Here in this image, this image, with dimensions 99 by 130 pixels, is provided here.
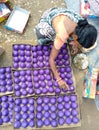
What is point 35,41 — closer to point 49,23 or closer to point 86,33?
point 49,23

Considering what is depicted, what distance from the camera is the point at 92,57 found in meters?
2.80

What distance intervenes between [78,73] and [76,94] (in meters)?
0.35

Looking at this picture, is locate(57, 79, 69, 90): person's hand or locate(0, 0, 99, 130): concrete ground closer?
locate(57, 79, 69, 90): person's hand

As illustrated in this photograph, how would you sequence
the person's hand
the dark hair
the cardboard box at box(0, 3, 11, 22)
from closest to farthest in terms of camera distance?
the dark hair < the person's hand < the cardboard box at box(0, 3, 11, 22)

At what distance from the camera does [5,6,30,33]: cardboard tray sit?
2.76 m

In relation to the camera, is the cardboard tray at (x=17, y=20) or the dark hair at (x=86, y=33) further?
the cardboard tray at (x=17, y=20)

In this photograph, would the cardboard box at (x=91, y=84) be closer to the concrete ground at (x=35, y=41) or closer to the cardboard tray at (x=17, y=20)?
the concrete ground at (x=35, y=41)

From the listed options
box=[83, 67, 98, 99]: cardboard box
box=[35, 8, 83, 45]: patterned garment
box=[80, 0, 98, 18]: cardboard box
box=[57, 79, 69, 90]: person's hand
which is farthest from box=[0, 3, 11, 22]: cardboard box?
box=[83, 67, 98, 99]: cardboard box

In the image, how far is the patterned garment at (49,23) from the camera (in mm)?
2215

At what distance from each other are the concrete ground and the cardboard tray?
7 centimetres

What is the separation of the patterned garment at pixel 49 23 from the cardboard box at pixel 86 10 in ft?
1.89

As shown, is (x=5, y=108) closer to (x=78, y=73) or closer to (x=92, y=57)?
(x=78, y=73)

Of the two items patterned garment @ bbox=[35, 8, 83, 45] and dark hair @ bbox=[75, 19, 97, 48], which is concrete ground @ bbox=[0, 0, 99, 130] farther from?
dark hair @ bbox=[75, 19, 97, 48]

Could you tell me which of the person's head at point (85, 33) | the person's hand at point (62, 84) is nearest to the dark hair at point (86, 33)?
the person's head at point (85, 33)
